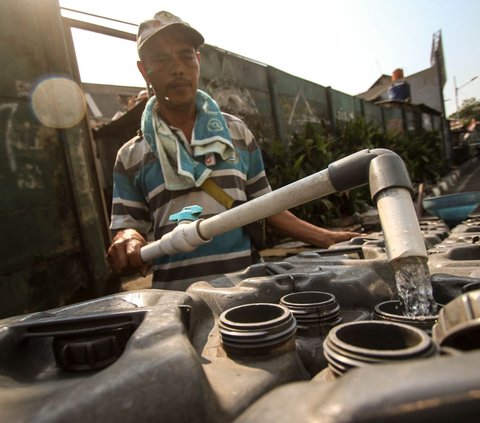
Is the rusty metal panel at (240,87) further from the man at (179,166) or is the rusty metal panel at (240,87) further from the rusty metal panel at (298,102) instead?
the man at (179,166)

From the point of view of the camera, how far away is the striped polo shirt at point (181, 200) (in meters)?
2.39

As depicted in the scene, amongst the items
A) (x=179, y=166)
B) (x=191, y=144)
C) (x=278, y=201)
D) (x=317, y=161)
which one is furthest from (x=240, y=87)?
(x=278, y=201)

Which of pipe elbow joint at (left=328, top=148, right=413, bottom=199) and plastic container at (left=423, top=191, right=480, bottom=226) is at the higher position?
pipe elbow joint at (left=328, top=148, right=413, bottom=199)

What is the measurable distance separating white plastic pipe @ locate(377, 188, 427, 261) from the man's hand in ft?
4.47

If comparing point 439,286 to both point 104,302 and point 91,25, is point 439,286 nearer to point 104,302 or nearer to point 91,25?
point 104,302

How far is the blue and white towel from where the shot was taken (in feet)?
7.68

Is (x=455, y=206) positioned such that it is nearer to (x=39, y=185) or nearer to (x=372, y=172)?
(x=372, y=172)

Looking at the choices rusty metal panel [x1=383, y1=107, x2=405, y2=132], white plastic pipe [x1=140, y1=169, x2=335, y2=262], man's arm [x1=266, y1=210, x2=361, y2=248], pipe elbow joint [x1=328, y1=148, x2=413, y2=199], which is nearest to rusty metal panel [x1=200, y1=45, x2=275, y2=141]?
man's arm [x1=266, y1=210, x2=361, y2=248]

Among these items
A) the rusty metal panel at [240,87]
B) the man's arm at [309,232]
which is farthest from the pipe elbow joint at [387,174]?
the rusty metal panel at [240,87]

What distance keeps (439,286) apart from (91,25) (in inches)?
203

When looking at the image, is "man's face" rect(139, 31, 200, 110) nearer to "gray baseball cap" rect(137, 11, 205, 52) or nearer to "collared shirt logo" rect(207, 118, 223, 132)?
"gray baseball cap" rect(137, 11, 205, 52)

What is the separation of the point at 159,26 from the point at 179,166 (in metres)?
0.92

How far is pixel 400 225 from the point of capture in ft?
2.88

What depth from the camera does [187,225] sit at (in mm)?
1496
